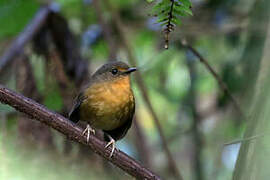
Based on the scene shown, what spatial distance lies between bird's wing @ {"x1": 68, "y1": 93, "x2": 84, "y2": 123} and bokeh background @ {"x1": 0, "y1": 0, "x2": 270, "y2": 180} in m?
0.10

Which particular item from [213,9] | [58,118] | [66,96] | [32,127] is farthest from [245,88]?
[58,118]

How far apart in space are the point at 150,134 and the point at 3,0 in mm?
2458

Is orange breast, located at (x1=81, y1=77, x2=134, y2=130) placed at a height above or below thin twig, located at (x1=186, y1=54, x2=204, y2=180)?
below

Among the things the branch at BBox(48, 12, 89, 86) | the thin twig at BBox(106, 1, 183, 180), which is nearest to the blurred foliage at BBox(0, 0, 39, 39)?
the branch at BBox(48, 12, 89, 86)

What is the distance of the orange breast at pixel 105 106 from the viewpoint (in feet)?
11.5

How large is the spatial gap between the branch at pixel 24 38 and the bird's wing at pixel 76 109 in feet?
1.78

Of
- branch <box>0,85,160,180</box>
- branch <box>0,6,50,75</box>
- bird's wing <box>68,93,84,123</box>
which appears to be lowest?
branch <box>0,85,160,180</box>

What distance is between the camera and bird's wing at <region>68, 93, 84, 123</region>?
340 cm

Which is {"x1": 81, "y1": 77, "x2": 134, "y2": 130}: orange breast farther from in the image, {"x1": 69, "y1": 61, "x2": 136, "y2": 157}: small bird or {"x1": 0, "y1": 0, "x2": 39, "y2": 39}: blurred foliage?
{"x1": 0, "y1": 0, "x2": 39, "y2": 39}: blurred foliage

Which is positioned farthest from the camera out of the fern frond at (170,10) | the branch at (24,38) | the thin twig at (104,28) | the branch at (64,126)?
the thin twig at (104,28)

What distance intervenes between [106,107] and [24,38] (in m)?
0.81

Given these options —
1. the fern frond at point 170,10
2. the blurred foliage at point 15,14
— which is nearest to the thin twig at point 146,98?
the blurred foliage at point 15,14

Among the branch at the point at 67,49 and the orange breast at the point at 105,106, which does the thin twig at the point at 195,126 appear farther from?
the branch at the point at 67,49

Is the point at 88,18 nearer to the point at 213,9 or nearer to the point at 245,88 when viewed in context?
the point at 213,9
